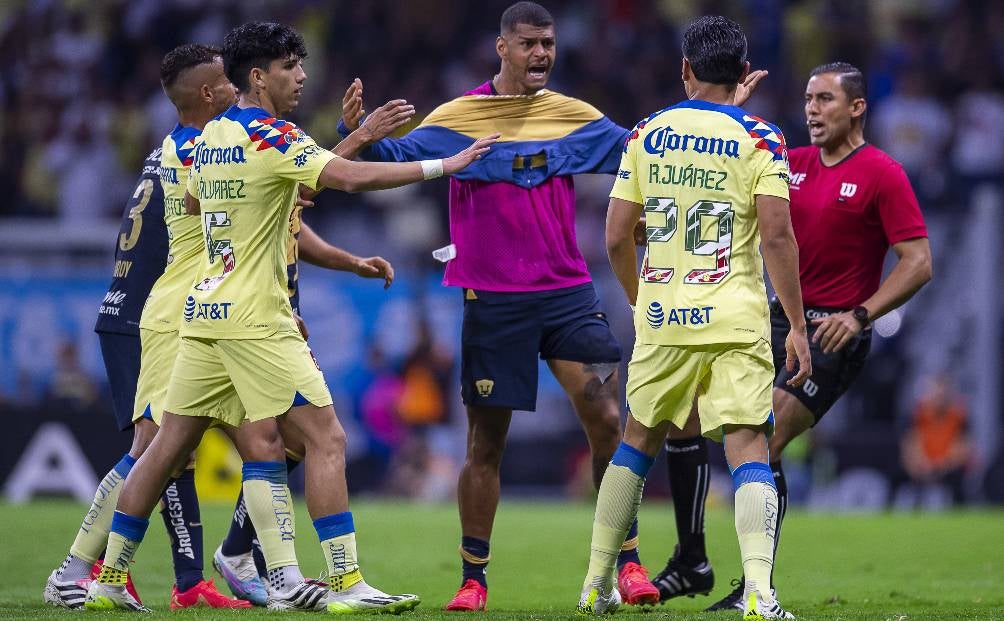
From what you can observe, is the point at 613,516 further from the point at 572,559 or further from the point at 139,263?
the point at 572,559

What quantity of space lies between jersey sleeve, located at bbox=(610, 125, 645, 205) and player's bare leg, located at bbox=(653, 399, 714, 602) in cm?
156

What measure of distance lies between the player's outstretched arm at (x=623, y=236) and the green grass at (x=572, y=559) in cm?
158

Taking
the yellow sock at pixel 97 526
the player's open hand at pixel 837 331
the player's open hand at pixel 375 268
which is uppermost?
the player's open hand at pixel 375 268

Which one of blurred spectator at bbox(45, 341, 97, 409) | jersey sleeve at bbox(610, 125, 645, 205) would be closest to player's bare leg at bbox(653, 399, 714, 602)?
jersey sleeve at bbox(610, 125, 645, 205)

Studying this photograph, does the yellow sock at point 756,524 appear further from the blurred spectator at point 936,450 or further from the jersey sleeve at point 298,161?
the blurred spectator at point 936,450

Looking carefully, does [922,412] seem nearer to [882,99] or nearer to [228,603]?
[882,99]

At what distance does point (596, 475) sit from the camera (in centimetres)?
752

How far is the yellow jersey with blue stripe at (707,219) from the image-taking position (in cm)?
609

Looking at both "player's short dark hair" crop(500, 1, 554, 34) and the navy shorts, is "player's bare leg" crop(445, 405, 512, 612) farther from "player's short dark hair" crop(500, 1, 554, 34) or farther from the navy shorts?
"player's short dark hair" crop(500, 1, 554, 34)

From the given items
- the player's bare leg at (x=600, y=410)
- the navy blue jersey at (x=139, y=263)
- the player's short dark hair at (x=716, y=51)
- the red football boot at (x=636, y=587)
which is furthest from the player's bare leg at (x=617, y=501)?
the navy blue jersey at (x=139, y=263)

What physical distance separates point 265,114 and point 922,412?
1113 cm

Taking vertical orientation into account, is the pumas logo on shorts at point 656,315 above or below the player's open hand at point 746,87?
below

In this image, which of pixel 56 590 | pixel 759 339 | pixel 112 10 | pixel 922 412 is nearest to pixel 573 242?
pixel 759 339

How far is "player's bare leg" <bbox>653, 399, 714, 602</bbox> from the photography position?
7.41 metres
